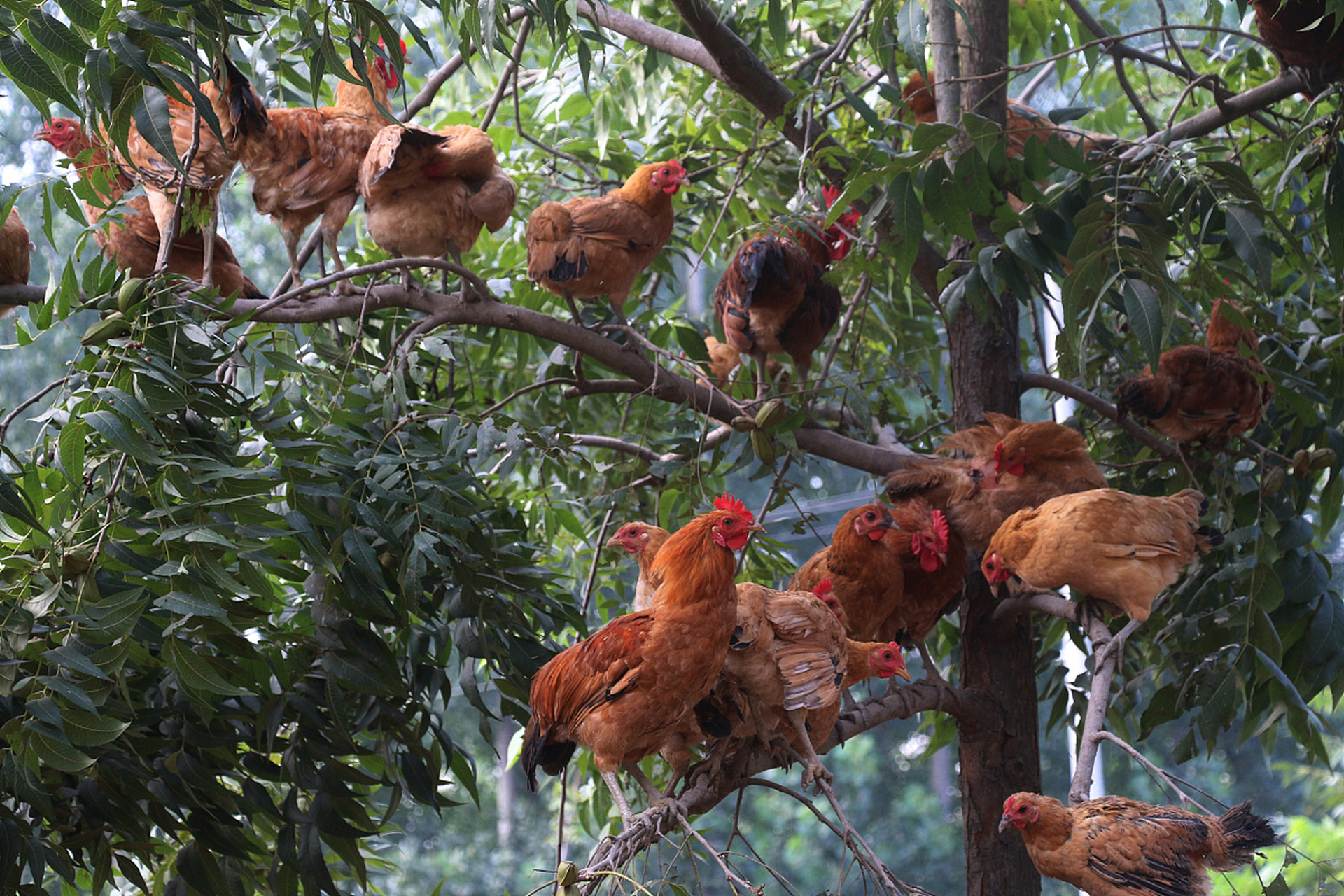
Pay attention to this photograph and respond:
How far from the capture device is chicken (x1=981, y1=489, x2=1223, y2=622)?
182cm

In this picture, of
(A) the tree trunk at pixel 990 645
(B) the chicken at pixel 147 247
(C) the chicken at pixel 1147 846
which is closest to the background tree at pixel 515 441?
(A) the tree trunk at pixel 990 645

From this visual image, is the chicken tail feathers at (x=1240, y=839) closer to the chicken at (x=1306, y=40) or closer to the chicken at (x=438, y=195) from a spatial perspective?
the chicken at (x=1306, y=40)

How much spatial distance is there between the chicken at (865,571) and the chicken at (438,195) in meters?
0.96

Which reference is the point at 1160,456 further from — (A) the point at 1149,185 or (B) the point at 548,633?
(B) the point at 548,633

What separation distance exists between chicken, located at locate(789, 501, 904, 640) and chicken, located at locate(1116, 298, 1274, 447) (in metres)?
0.58

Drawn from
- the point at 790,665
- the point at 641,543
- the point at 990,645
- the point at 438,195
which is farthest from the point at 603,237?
the point at 990,645

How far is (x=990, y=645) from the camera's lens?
2.34 m

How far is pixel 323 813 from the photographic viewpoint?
5.11ft

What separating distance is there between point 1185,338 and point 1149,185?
0.75 m

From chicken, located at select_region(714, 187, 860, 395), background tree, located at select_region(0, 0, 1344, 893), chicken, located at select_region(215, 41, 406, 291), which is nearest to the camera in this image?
background tree, located at select_region(0, 0, 1344, 893)

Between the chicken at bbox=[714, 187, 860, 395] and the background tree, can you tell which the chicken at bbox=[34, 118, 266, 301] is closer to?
the background tree

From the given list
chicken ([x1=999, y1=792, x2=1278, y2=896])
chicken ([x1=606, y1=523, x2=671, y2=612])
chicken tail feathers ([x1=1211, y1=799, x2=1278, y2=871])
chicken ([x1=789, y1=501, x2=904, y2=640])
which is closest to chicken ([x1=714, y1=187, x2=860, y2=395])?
chicken ([x1=789, y1=501, x2=904, y2=640])

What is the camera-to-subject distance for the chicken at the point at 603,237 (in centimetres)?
221

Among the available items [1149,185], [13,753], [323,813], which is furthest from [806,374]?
[13,753]
